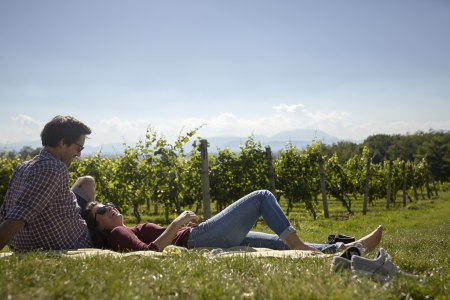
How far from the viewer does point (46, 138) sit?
4.37 m

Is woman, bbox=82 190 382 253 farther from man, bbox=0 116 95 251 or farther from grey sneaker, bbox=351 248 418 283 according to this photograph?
grey sneaker, bbox=351 248 418 283

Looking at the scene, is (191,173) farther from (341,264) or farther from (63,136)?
(341,264)

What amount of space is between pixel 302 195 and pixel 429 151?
221ft

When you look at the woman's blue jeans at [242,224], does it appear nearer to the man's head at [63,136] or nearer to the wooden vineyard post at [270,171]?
the man's head at [63,136]

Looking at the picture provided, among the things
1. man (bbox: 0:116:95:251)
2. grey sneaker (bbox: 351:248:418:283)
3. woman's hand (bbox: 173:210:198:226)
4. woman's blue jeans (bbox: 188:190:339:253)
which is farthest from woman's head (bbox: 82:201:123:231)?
grey sneaker (bbox: 351:248:418:283)

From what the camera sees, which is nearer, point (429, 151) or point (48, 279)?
point (48, 279)

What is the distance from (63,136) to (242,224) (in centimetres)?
245

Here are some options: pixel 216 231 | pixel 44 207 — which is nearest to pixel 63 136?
pixel 44 207

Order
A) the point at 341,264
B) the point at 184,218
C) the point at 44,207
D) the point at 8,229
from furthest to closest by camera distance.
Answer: the point at 184,218, the point at 44,207, the point at 8,229, the point at 341,264

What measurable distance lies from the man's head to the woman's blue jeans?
6.18ft

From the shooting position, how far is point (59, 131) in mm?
4383

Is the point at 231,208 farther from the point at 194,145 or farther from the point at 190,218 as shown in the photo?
the point at 194,145

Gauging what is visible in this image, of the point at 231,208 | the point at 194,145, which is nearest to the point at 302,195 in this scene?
the point at 194,145

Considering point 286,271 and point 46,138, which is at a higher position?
point 46,138
